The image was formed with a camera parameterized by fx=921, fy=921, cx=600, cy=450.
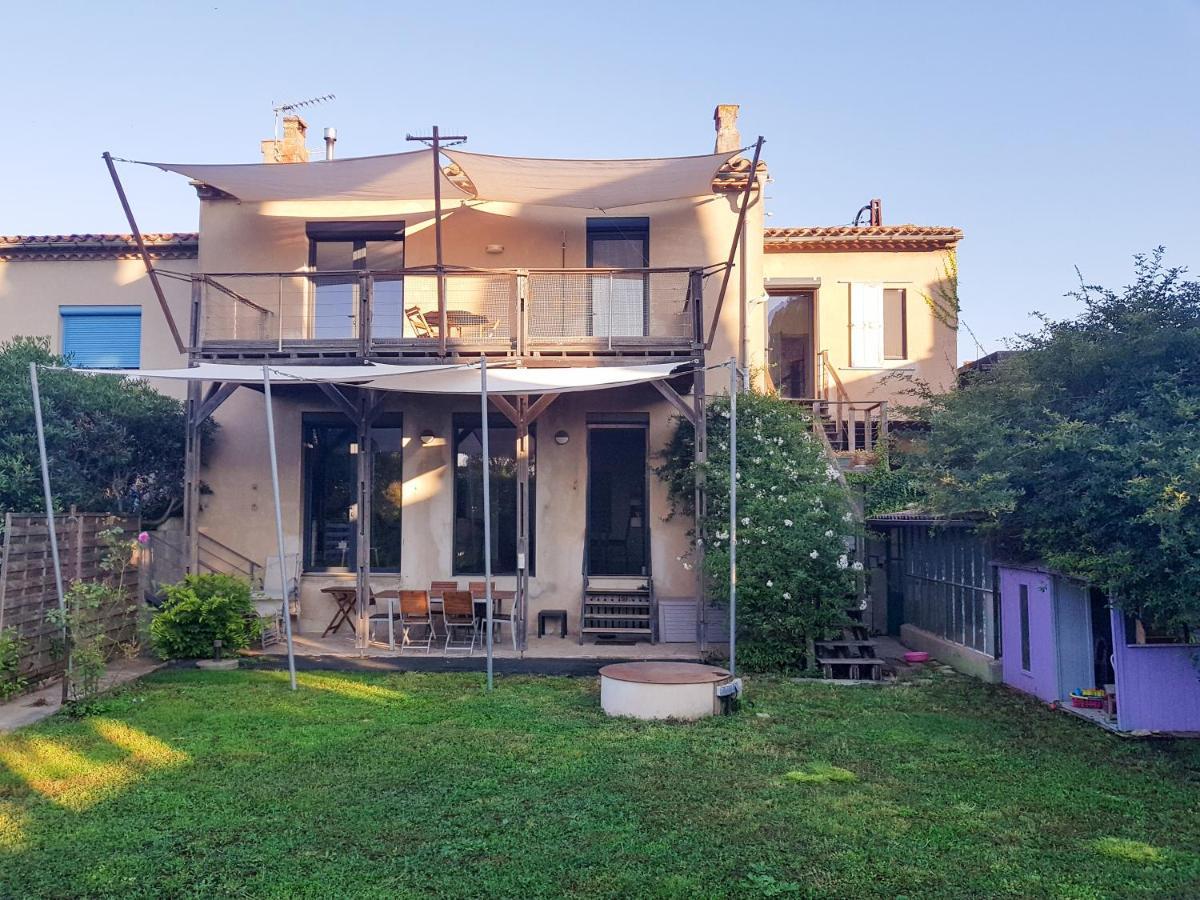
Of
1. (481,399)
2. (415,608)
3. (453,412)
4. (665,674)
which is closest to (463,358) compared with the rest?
(481,399)

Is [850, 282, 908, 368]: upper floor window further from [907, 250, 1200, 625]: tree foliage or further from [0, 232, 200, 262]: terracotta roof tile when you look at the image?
[0, 232, 200, 262]: terracotta roof tile

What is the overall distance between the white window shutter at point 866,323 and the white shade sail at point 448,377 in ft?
17.8

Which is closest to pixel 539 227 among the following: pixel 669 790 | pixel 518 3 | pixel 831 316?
pixel 518 3

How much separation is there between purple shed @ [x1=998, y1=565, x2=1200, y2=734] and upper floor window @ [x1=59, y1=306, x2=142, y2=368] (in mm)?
13202

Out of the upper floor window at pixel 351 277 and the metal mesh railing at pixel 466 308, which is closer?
the metal mesh railing at pixel 466 308

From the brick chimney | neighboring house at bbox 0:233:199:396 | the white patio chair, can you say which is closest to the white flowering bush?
the white patio chair

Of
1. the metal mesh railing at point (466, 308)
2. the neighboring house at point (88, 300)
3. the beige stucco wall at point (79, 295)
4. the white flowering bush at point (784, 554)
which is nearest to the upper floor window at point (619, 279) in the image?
the metal mesh railing at point (466, 308)

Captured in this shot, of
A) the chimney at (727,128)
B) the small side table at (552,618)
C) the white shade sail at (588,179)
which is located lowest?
the small side table at (552,618)

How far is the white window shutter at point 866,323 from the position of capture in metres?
15.6

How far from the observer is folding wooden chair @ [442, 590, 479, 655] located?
→ 11.2 meters

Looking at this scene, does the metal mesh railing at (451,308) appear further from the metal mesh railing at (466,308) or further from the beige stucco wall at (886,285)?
the beige stucco wall at (886,285)

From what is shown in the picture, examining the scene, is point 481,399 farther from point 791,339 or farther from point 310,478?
point 791,339

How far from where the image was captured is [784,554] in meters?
9.95

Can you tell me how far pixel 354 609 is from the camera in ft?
42.5
